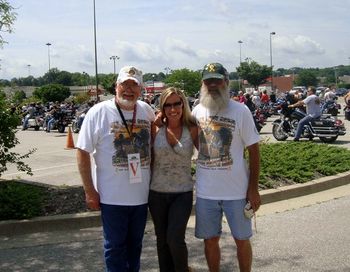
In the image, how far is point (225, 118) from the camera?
3.90m

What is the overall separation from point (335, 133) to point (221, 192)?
11821mm

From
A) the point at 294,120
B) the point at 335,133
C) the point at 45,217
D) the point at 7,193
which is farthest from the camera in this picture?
the point at 294,120

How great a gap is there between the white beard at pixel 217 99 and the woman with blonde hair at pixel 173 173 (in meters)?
0.17

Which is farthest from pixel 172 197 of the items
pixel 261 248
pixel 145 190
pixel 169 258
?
pixel 261 248

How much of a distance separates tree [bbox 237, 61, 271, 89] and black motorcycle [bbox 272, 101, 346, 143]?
61126 mm

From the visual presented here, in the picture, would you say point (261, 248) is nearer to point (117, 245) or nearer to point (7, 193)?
point (117, 245)

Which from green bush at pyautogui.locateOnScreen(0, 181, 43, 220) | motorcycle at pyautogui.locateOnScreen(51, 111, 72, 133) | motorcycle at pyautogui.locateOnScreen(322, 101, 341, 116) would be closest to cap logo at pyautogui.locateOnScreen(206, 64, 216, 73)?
green bush at pyautogui.locateOnScreen(0, 181, 43, 220)

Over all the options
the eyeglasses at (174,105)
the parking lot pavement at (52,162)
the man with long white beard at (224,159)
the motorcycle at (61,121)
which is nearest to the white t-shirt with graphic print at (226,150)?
the man with long white beard at (224,159)

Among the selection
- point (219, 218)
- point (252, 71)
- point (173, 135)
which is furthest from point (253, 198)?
point (252, 71)

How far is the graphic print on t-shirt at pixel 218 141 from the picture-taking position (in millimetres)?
3873

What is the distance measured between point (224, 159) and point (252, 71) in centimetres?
7419

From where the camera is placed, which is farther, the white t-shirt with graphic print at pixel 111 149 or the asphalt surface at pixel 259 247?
the asphalt surface at pixel 259 247

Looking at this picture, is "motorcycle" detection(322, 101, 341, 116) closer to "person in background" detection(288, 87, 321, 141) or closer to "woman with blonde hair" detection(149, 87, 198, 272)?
"person in background" detection(288, 87, 321, 141)

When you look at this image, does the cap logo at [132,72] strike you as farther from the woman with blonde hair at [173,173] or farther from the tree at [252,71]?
the tree at [252,71]
